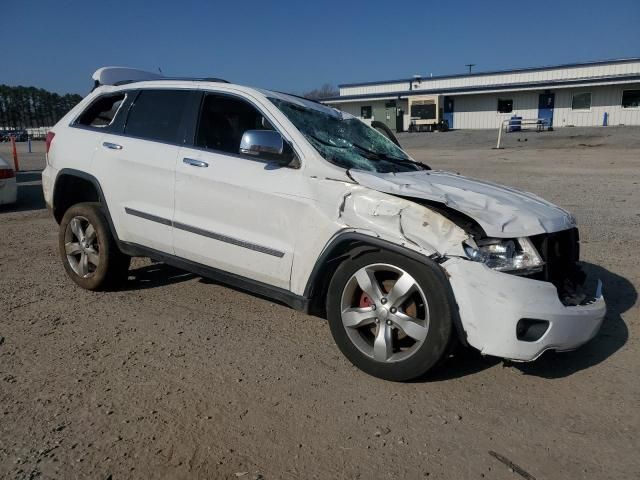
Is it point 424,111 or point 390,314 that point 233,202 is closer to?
point 390,314

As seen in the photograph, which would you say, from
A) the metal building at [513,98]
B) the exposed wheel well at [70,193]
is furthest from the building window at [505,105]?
the exposed wheel well at [70,193]

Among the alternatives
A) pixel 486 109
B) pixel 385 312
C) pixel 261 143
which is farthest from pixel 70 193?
pixel 486 109

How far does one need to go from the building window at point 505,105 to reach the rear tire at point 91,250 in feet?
153

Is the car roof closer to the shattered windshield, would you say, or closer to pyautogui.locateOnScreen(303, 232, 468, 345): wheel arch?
the shattered windshield

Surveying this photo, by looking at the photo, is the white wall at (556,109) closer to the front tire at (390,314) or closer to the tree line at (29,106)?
the front tire at (390,314)

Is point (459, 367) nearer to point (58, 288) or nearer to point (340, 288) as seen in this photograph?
point (340, 288)

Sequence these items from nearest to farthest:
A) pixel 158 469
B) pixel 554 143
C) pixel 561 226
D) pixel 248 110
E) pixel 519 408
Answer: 1. pixel 158 469
2. pixel 519 408
3. pixel 561 226
4. pixel 248 110
5. pixel 554 143

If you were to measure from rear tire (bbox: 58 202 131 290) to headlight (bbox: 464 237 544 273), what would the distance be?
3285 millimetres

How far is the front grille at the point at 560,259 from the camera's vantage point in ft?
10.1

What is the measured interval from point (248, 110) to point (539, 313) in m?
2.71

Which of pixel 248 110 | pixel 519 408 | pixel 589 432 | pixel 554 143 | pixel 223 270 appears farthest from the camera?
pixel 554 143

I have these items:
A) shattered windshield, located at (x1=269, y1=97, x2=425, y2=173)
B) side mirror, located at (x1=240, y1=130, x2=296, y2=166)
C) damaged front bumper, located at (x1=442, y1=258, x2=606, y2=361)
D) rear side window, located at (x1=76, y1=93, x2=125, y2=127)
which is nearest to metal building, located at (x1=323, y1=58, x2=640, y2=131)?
rear side window, located at (x1=76, y1=93, x2=125, y2=127)

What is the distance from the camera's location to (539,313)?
2893 mm

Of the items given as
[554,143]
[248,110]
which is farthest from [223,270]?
[554,143]
